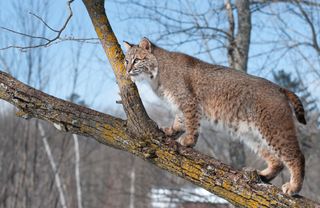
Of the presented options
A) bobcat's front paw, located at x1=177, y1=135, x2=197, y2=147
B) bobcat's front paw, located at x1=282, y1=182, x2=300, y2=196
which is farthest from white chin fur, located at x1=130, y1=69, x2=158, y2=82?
bobcat's front paw, located at x1=282, y1=182, x2=300, y2=196

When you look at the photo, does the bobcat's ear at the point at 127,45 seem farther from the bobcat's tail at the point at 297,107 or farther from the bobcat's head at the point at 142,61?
the bobcat's tail at the point at 297,107

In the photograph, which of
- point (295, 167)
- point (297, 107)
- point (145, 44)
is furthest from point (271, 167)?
point (145, 44)

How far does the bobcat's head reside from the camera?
18.6ft

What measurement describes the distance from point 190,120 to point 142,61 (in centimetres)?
98

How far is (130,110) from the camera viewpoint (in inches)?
159

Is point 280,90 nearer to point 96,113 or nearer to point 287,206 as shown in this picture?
point 287,206

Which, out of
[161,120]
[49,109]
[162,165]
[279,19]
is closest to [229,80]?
[162,165]

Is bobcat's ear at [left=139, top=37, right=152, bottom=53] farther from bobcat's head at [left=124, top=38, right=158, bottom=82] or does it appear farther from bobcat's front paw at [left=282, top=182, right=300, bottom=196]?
bobcat's front paw at [left=282, top=182, right=300, bottom=196]

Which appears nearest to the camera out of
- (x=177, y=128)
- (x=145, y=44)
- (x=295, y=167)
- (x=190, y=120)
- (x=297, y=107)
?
(x=295, y=167)

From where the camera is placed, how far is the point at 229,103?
534 centimetres

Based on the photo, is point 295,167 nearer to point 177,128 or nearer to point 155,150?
point 177,128

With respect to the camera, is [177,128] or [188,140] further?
[177,128]

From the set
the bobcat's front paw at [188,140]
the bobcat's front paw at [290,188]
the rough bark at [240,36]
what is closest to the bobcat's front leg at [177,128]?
the bobcat's front paw at [188,140]

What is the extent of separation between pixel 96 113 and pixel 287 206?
5.54 ft
